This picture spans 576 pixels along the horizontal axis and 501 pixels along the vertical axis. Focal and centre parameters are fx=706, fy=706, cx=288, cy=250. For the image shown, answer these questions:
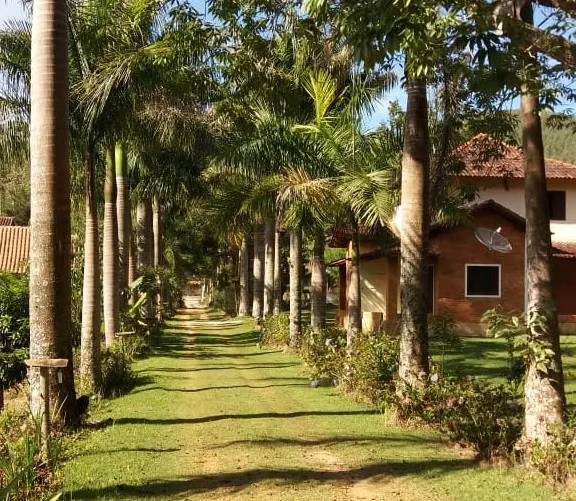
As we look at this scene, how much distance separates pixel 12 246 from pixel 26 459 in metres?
31.9

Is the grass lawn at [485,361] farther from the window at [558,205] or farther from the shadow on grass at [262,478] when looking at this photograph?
the window at [558,205]

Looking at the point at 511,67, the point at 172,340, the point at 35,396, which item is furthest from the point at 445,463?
the point at 172,340

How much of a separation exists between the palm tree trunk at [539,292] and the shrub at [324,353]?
5893mm

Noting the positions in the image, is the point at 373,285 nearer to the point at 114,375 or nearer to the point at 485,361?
the point at 485,361

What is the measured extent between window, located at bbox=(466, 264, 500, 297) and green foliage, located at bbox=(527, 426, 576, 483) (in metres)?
17.7

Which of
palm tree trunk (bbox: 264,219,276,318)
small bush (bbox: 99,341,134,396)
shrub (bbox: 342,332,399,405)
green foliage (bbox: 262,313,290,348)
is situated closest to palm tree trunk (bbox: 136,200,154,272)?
palm tree trunk (bbox: 264,219,276,318)

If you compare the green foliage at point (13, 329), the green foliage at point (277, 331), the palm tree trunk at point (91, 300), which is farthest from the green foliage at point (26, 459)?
the green foliage at point (277, 331)

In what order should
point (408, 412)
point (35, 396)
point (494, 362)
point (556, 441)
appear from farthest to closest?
1. point (494, 362)
2. point (408, 412)
3. point (35, 396)
4. point (556, 441)

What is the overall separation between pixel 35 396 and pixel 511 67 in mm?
6451

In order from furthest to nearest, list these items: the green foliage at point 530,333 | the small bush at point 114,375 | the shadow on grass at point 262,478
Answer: the small bush at point 114,375 < the green foliage at point 530,333 < the shadow on grass at point 262,478

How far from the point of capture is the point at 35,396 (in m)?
8.50

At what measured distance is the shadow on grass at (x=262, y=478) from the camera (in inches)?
249

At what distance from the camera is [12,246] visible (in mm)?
35906

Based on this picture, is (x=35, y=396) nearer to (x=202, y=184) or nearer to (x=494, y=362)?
(x=494, y=362)
